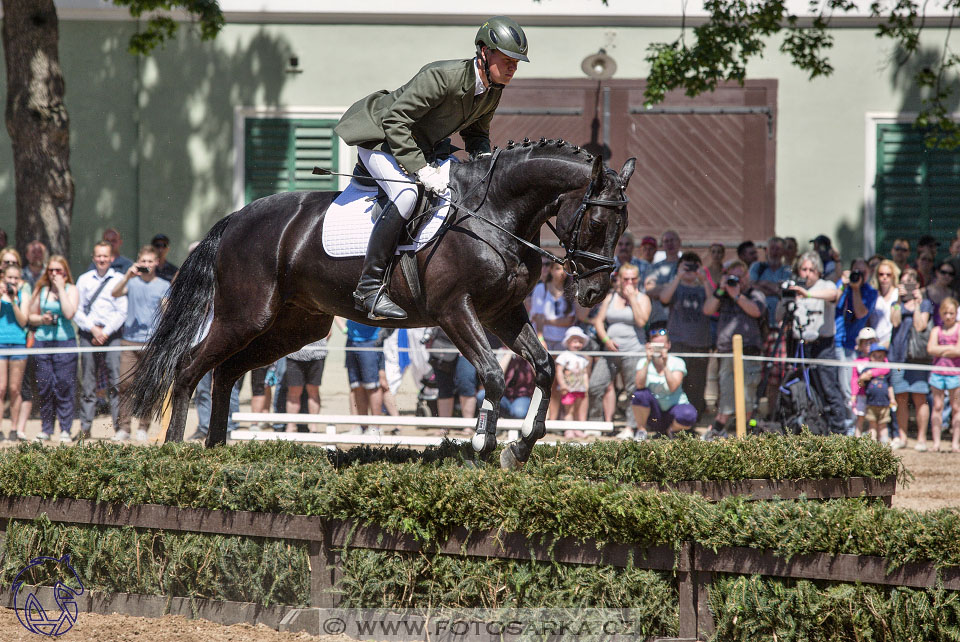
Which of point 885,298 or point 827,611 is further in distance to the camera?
point 885,298

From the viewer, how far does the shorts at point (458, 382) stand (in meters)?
9.66

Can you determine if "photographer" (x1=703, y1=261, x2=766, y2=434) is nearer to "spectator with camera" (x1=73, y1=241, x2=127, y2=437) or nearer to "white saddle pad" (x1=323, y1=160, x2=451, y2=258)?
"white saddle pad" (x1=323, y1=160, x2=451, y2=258)

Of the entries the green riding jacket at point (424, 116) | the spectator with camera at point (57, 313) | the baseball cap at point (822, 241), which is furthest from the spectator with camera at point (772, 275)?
the spectator with camera at point (57, 313)

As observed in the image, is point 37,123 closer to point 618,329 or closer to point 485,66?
point 618,329

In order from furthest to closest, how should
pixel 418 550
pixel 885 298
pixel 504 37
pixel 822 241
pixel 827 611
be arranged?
pixel 822 241 < pixel 885 298 < pixel 504 37 < pixel 418 550 < pixel 827 611

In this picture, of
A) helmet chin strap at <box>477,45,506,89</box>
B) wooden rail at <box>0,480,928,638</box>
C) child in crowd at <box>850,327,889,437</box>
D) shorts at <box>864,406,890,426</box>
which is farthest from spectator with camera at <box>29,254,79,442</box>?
shorts at <box>864,406,890,426</box>

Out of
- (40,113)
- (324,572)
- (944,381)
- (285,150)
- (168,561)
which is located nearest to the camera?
(324,572)

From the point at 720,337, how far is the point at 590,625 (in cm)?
617

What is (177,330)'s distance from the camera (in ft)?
20.2

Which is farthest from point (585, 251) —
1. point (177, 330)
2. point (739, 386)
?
point (739, 386)

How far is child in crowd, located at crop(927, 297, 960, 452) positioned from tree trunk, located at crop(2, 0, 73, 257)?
9.64m

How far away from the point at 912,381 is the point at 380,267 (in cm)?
626

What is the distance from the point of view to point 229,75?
13.0m

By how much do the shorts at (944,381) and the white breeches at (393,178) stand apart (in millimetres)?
6376
